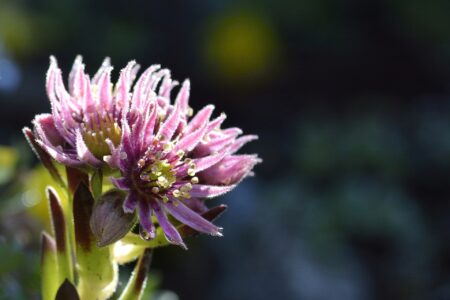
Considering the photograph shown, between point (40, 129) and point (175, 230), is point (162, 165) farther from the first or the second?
point (40, 129)

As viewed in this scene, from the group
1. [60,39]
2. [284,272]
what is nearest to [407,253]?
[284,272]

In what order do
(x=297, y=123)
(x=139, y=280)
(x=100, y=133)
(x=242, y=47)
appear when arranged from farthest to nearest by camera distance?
(x=242, y=47), (x=297, y=123), (x=139, y=280), (x=100, y=133)

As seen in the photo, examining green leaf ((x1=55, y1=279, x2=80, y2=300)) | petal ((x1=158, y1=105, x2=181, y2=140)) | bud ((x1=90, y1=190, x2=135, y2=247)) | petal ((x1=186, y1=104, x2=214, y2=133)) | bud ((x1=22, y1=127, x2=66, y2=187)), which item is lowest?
green leaf ((x1=55, y1=279, x2=80, y2=300))

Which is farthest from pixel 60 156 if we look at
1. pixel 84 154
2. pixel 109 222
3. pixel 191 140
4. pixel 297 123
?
pixel 297 123

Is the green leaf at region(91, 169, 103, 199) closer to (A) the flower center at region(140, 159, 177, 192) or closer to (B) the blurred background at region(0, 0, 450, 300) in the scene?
(A) the flower center at region(140, 159, 177, 192)

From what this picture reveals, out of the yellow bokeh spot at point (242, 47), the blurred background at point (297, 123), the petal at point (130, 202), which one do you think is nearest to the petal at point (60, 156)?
the petal at point (130, 202)

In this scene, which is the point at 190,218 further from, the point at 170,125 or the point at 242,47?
the point at 242,47

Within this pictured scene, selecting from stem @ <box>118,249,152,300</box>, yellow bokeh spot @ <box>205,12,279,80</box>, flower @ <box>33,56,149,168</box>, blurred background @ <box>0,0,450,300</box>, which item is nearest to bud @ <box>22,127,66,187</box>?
flower @ <box>33,56,149,168</box>
